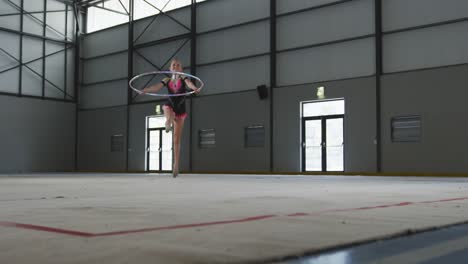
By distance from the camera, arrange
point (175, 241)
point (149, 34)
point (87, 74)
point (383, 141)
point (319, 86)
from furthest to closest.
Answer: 1. point (87, 74)
2. point (149, 34)
3. point (319, 86)
4. point (383, 141)
5. point (175, 241)

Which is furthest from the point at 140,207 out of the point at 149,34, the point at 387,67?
the point at 149,34

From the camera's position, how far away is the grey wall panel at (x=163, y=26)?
20984mm

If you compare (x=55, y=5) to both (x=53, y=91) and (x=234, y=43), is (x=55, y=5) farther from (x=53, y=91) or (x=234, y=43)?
(x=234, y=43)

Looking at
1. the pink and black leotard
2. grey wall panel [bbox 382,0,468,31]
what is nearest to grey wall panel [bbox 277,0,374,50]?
grey wall panel [bbox 382,0,468,31]

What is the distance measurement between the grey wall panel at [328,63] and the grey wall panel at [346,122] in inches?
11.7

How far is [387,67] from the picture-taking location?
51.9 ft

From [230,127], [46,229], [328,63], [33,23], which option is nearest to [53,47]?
[33,23]

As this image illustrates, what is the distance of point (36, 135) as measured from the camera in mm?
22969

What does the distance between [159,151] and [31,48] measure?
704 centimetres

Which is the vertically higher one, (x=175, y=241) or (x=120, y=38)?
(x=120, y=38)

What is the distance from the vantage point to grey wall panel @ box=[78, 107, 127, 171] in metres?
23.1

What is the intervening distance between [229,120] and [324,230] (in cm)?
1708

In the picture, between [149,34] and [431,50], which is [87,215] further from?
[149,34]

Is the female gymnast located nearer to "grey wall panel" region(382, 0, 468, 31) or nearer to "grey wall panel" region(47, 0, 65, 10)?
"grey wall panel" region(382, 0, 468, 31)
